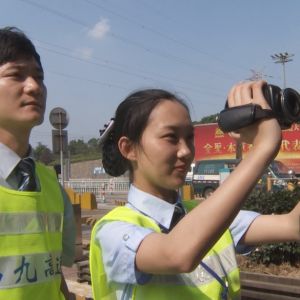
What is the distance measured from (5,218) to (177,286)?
0.63 metres

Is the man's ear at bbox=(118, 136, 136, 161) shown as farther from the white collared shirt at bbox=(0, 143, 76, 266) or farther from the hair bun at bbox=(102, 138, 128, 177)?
the white collared shirt at bbox=(0, 143, 76, 266)

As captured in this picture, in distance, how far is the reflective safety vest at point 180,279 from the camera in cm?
141

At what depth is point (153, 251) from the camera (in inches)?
49.2

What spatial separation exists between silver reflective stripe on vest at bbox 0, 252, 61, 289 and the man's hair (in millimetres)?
702

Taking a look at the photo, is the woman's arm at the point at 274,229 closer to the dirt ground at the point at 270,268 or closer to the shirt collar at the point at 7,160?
the shirt collar at the point at 7,160

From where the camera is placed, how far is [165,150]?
1460 millimetres

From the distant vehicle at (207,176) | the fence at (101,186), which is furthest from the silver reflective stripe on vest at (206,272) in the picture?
the fence at (101,186)

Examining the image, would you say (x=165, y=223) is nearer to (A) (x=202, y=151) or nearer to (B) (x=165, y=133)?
(B) (x=165, y=133)

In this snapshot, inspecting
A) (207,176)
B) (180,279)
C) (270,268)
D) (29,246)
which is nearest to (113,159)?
(29,246)

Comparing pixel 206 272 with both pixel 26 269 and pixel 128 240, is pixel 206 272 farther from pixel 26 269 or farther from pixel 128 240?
pixel 26 269

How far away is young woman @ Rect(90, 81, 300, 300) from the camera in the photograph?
1.15 metres

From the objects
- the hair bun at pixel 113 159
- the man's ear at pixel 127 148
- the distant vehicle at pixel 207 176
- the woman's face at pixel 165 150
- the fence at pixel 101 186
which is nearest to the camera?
the woman's face at pixel 165 150

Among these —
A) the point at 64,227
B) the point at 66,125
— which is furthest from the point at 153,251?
the point at 66,125

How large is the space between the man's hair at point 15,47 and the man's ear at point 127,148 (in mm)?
544
